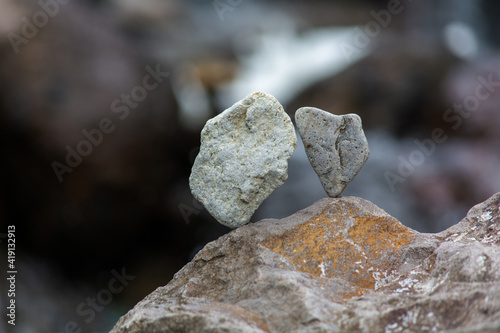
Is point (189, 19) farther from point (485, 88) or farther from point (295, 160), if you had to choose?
point (485, 88)

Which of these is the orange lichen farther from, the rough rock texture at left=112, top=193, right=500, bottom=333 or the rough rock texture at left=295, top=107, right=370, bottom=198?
the rough rock texture at left=295, top=107, right=370, bottom=198

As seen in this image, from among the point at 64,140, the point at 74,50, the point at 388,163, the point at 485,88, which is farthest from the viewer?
the point at 485,88

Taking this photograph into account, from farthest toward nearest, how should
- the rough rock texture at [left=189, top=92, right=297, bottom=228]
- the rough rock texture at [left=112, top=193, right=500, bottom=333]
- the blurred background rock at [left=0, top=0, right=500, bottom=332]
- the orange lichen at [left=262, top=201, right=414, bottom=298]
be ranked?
the blurred background rock at [left=0, top=0, right=500, bottom=332]
the rough rock texture at [left=189, top=92, right=297, bottom=228]
the orange lichen at [left=262, top=201, right=414, bottom=298]
the rough rock texture at [left=112, top=193, right=500, bottom=333]

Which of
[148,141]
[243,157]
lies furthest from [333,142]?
[148,141]

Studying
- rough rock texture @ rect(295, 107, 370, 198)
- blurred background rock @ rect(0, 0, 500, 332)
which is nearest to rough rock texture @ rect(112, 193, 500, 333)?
rough rock texture @ rect(295, 107, 370, 198)

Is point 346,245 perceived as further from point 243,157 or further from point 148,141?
point 148,141

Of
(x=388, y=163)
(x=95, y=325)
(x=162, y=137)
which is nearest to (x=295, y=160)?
(x=388, y=163)

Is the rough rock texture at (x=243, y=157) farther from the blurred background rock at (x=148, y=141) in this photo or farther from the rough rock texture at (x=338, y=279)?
the blurred background rock at (x=148, y=141)
